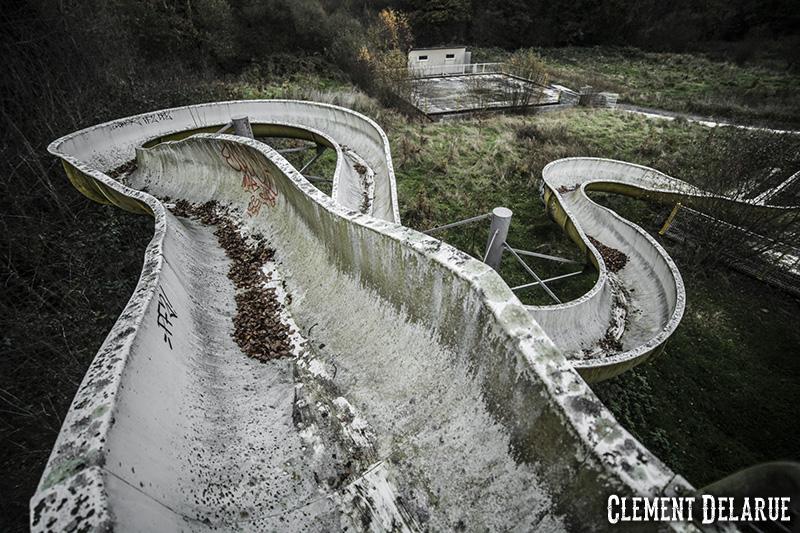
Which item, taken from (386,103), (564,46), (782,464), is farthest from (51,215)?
(564,46)

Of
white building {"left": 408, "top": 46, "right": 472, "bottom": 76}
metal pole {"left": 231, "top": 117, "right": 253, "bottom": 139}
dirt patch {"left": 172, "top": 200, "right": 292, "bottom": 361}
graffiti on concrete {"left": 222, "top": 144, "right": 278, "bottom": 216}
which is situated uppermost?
white building {"left": 408, "top": 46, "right": 472, "bottom": 76}

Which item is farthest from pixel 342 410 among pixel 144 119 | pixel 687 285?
pixel 687 285

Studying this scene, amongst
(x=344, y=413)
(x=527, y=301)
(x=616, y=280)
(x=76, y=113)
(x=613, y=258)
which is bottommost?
(x=527, y=301)

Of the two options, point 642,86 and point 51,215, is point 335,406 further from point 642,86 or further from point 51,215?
point 642,86

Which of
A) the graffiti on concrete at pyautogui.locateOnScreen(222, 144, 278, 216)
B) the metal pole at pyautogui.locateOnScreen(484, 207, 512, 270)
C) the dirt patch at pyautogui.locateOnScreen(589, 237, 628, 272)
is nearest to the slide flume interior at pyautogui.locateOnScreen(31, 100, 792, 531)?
the graffiti on concrete at pyautogui.locateOnScreen(222, 144, 278, 216)

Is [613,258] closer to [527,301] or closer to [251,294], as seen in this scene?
[527,301]

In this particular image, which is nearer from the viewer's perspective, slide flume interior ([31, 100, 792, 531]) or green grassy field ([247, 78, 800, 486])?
slide flume interior ([31, 100, 792, 531])

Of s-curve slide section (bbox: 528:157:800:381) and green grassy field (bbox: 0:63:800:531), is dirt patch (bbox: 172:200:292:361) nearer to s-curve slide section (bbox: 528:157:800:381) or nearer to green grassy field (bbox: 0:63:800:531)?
green grassy field (bbox: 0:63:800:531)
